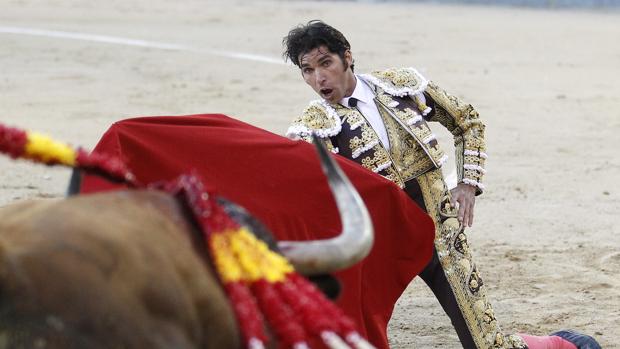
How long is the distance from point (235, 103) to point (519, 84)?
2.67 metres

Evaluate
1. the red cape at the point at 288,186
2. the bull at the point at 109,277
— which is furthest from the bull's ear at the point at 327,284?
the red cape at the point at 288,186

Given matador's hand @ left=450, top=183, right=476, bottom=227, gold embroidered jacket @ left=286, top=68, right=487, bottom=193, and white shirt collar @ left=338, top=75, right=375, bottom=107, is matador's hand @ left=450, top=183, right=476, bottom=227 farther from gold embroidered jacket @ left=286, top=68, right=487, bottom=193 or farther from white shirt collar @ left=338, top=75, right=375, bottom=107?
white shirt collar @ left=338, top=75, right=375, bottom=107

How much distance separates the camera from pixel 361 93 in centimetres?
408

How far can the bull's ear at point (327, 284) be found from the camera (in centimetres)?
A: 249

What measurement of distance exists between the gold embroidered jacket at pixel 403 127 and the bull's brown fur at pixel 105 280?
1813 millimetres

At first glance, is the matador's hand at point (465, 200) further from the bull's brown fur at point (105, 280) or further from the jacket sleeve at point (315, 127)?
the bull's brown fur at point (105, 280)

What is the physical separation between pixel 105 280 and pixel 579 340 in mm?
2785

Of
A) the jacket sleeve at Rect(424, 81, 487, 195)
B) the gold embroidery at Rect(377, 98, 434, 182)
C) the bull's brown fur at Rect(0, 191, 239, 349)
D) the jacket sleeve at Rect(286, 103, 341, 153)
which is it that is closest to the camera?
the bull's brown fur at Rect(0, 191, 239, 349)

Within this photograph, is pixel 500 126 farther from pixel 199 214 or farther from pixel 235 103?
pixel 199 214

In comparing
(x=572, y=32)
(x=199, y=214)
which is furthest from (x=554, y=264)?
(x=572, y=32)

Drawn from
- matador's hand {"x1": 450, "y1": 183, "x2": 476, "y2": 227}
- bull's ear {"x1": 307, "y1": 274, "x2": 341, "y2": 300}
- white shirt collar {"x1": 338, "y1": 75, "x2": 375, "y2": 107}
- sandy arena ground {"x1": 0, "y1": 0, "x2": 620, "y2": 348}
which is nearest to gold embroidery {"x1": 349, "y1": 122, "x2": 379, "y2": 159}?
white shirt collar {"x1": 338, "y1": 75, "x2": 375, "y2": 107}

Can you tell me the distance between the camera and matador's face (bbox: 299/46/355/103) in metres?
3.94

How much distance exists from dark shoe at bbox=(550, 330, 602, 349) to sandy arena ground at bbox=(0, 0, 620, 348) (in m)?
0.51

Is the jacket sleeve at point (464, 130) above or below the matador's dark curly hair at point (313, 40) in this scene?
below
